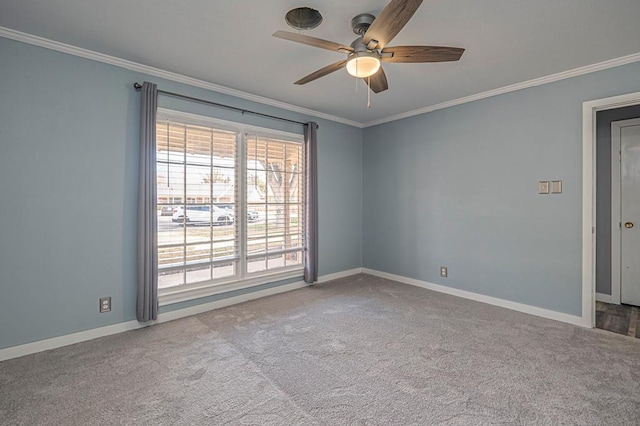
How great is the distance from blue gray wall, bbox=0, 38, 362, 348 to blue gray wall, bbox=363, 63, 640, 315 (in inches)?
130


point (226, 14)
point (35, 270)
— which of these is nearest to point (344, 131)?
point (226, 14)

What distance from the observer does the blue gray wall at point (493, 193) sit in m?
3.31

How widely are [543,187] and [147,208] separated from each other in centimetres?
424

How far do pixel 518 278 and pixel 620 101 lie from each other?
80.2 inches

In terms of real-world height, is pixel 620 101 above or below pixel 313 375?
above

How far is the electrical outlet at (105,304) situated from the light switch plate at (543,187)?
4666 mm

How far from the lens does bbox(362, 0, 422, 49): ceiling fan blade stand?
170 cm

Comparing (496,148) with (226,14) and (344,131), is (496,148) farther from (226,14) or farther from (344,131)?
(226,14)

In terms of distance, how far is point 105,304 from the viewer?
9.79ft

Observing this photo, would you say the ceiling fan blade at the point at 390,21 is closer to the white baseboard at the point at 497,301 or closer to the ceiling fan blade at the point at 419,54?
the ceiling fan blade at the point at 419,54

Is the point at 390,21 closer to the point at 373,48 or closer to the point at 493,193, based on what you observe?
the point at 373,48

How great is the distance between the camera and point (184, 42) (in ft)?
8.75

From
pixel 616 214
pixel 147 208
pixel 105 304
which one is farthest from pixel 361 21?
pixel 616 214

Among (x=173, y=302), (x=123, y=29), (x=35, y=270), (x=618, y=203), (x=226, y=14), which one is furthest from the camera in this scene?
(x=618, y=203)
